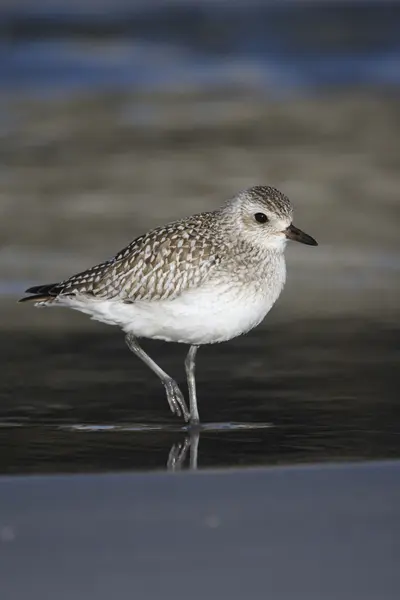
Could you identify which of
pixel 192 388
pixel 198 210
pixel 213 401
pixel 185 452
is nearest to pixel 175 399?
pixel 192 388

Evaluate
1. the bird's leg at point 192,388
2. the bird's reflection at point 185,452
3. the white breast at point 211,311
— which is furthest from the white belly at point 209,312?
the bird's reflection at point 185,452

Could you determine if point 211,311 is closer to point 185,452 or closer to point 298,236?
point 298,236

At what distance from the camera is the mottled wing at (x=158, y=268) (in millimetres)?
8297

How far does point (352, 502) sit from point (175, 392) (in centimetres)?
230

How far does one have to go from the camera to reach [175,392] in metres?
8.30

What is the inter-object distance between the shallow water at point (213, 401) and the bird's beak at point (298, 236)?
89cm

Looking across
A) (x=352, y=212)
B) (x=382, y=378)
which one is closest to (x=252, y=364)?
(x=382, y=378)

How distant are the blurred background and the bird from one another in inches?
18.3

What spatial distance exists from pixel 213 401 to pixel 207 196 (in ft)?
19.7

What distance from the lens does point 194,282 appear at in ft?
27.0

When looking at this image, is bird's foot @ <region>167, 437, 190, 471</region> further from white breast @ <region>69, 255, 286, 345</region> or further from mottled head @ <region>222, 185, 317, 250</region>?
mottled head @ <region>222, 185, 317, 250</region>

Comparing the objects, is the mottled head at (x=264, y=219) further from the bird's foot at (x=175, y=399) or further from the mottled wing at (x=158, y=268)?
the bird's foot at (x=175, y=399)

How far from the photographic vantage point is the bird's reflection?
704 cm

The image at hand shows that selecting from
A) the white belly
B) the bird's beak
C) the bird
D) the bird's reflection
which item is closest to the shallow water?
the bird's reflection
